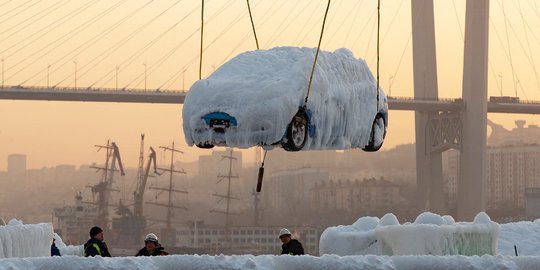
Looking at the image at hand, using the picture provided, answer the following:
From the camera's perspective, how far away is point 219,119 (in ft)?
49.2

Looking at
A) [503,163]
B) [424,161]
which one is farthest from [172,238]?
[424,161]

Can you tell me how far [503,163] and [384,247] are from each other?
116m

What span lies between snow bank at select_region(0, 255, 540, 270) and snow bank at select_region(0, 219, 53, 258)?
10.9ft

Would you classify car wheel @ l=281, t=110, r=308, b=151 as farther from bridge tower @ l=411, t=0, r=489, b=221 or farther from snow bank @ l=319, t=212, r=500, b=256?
bridge tower @ l=411, t=0, r=489, b=221

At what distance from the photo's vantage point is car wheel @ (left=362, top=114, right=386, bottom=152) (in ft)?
55.7

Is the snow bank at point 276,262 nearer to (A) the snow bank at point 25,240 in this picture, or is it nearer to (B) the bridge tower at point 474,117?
(A) the snow bank at point 25,240

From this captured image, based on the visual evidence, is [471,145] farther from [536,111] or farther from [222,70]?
[222,70]

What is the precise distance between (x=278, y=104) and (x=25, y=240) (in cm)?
284

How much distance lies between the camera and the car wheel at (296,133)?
1503cm

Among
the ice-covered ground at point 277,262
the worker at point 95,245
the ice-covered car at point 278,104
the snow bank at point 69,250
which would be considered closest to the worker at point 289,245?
the ice-covered car at point 278,104

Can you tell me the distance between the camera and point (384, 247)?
17719 millimetres

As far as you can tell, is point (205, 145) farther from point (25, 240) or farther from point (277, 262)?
point (277, 262)

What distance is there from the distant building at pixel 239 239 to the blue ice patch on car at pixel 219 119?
3491 inches

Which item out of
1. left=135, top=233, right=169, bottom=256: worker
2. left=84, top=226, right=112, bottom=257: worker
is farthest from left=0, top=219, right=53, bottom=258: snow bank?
left=135, top=233, right=169, bottom=256: worker
